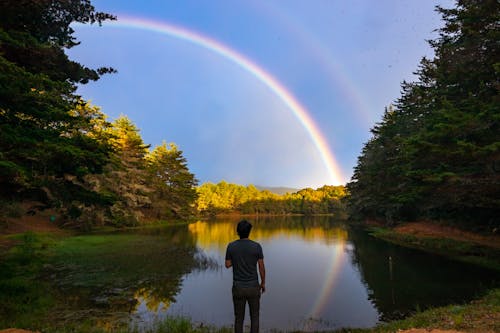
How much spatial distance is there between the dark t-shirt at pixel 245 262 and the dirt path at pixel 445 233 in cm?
2313

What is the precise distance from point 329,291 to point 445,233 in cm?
2066

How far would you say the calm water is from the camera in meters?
11.4

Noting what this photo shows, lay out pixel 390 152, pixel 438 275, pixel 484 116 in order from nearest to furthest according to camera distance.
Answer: pixel 484 116 → pixel 438 275 → pixel 390 152

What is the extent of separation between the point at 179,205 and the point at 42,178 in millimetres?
55948

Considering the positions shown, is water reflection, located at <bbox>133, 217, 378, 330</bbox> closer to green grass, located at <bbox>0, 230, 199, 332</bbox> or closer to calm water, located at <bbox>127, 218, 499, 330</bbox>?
calm water, located at <bbox>127, 218, 499, 330</bbox>

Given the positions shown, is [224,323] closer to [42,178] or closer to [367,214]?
[42,178]

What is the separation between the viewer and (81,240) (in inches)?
1138

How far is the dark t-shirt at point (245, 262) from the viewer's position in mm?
5410

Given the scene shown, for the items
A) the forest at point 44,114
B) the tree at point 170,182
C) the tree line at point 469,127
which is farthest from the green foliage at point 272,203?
the forest at point 44,114

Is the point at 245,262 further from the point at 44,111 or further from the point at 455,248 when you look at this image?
the point at 455,248

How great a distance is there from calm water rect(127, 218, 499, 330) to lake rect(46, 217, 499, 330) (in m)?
0.04

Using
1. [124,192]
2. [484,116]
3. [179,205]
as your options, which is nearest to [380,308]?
[484,116]

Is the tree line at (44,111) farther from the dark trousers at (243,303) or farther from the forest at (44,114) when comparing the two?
the dark trousers at (243,303)

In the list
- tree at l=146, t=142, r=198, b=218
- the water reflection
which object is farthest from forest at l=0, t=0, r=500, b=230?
tree at l=146, t=142, r=198, b=218
